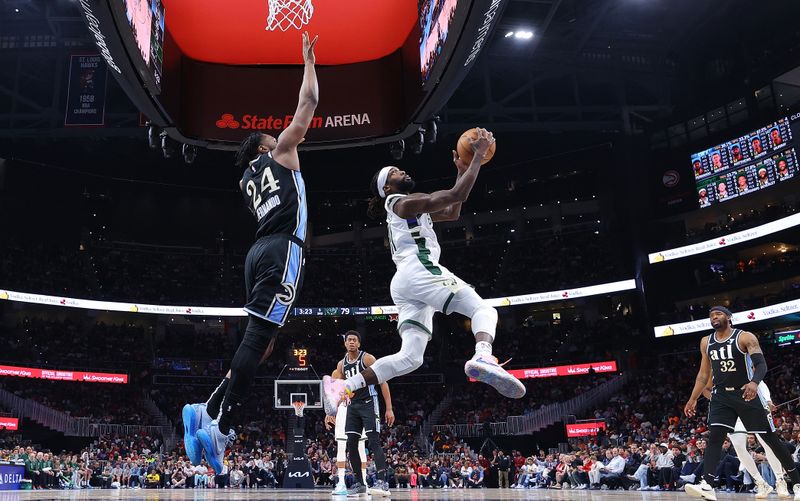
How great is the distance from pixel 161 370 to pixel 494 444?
1737 centimetres

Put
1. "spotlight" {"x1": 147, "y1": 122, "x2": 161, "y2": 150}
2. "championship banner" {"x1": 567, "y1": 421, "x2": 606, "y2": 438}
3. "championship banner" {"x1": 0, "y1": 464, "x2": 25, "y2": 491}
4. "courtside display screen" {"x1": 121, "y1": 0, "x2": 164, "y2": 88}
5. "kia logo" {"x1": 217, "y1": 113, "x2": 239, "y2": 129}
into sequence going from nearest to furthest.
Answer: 1. "courtside display screen" {"x1": 121, "y1": 0, "x2": 164, "y2": 88}
2. "kia logo" {"x1": 217, "y1": 113, "x2": 239, "y2": 129}
3. "spotlight" {"x1": 147, "y1": 122, "x2": 161, "y2": 150}
4. "championship banner" {"x1": 0, "y1": 464, "x2": 25, "y2": 491}
5. "championship banner" {"x1": 567, "y1": 421, "x2": 606, "y2": 438}

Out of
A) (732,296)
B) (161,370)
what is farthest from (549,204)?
(161,370)

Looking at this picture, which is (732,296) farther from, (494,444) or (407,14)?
(407,14)

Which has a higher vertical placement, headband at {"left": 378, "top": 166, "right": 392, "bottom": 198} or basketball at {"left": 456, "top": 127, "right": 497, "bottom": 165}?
basketball at {"left": 456, "top": 127, "right": 497, "bottom": 165}

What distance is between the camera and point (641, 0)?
81.6 ft

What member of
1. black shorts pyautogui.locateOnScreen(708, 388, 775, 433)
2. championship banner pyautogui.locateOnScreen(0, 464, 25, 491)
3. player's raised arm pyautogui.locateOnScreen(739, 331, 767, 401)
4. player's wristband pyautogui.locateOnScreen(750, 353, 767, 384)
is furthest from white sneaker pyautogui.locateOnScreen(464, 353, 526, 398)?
championship banner pyautogui.locateOnScreen(0, 464, 25, 491)

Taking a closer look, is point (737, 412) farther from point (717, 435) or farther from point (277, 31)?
point (277, 31)

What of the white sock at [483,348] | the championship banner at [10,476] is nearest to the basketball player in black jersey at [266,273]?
the white sock at [483,348]

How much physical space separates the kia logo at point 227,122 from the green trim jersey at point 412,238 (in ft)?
7.84

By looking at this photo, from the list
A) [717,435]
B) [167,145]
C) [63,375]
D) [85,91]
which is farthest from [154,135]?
[63,375]

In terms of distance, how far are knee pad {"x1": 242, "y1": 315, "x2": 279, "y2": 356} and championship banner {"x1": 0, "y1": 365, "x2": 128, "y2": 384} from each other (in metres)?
30.1

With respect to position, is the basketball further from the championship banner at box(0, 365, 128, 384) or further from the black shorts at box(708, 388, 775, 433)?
the championship banner at box(0, 365, 128, 384)

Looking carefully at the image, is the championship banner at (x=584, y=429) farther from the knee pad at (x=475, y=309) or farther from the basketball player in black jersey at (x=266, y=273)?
the basketball player in black jersey at (x=266, y=273)

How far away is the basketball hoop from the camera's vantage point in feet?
24.7
